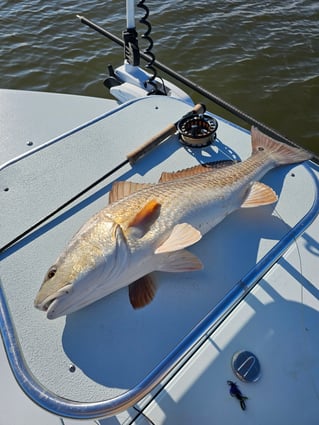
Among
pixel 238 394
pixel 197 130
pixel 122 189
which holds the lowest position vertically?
pixel 238 394

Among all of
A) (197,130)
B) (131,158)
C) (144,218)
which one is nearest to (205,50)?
(197,130)

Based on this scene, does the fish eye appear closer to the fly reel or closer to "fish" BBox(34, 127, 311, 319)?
"fish" BBox(34, 127, 311, 319)

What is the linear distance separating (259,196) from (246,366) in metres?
0.89

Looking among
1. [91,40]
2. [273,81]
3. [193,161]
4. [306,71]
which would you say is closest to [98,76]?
[91,40]

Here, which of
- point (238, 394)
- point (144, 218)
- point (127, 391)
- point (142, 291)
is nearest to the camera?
point (127, 391)

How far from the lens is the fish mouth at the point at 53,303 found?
1525 millimetres

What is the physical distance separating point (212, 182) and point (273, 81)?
15.8 feet

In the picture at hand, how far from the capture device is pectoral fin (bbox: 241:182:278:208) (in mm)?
2037

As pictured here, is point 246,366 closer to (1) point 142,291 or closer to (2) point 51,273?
(1) point 142,291

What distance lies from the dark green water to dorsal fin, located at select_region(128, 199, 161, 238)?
3984 millimetres

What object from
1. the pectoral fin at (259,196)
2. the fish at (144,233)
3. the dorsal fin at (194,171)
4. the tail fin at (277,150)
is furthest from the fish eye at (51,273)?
the tail fin at (277,150)

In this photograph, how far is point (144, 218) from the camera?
178 centimetres

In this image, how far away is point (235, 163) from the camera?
2.30 m

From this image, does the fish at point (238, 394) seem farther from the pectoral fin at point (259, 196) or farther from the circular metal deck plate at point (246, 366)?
the pectoral fin at point (259, 196)
